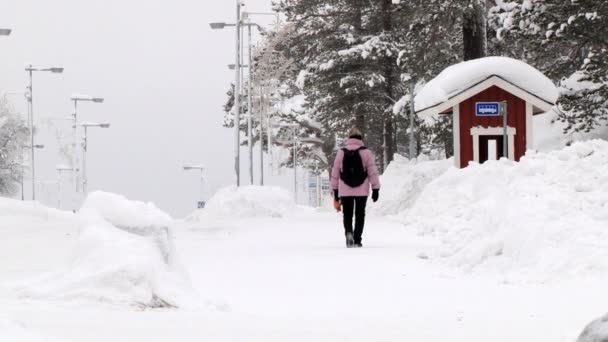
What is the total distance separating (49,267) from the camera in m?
11.0

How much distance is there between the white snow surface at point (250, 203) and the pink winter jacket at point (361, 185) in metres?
15.9

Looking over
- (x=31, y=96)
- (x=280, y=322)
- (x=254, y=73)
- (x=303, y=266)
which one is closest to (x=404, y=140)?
(x=254, y=73)

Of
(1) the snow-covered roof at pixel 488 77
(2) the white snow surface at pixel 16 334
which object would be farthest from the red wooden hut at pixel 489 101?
(2) the white snow surface at pixel 16 334

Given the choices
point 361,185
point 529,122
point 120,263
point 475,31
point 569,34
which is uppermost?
point 475,31

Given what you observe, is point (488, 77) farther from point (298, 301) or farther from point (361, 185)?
point (298, 301)

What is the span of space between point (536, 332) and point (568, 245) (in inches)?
128

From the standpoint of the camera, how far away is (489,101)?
25375 mm

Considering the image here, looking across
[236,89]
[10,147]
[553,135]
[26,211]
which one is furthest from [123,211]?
[10,147]

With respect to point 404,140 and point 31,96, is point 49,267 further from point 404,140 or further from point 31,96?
point 404,140

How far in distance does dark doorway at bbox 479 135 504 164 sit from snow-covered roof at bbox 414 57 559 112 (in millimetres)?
1382

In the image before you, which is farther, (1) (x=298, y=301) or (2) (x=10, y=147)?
(2) (x=10, y=147)

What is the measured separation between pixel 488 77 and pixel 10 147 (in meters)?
78.2

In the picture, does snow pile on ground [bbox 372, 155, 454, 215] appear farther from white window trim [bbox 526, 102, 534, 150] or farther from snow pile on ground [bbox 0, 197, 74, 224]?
snow pile on ground [bbox 0, 197, 74, 224]

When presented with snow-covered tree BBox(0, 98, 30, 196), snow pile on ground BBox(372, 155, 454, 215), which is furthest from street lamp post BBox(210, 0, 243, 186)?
snow-covered tree BBox(0, 98, 30, 196)
